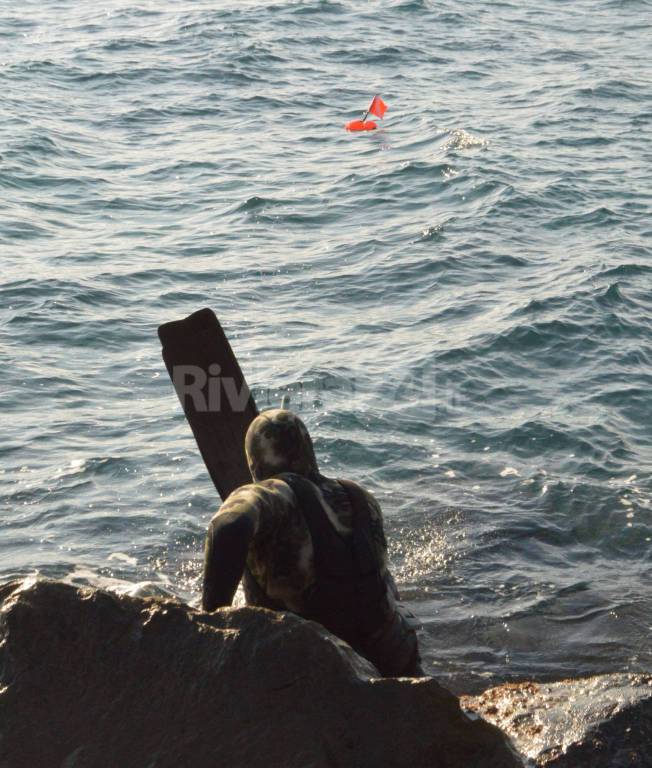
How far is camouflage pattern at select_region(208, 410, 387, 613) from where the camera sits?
4648 mm

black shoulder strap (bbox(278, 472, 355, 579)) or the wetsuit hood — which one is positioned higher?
the wetsuit hood

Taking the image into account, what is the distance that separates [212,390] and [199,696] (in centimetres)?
247

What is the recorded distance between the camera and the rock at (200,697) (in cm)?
416

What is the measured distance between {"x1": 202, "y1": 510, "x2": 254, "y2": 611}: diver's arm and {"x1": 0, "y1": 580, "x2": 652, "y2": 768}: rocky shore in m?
0.11

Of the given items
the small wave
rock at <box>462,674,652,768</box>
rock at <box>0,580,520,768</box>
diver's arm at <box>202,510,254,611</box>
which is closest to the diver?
diver's arm at <box>202,510,254,611</box>

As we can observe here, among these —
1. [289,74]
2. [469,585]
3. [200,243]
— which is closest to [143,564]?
[469,585]

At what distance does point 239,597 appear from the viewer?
6156 mm

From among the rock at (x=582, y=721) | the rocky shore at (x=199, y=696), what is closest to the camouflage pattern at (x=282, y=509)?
the rocky shore at (x=199, y=696)

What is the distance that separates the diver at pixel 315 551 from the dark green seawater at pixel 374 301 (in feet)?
6.37

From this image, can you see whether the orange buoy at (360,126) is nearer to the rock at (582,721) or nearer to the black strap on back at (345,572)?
the rock at (582,721)

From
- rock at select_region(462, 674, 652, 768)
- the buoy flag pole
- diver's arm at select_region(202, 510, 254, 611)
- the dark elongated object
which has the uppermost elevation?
diver's arm at select_region(202, 510, 254, 611)

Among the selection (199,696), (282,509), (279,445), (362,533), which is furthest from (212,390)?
(199,696)

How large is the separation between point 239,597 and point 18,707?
6.08ft

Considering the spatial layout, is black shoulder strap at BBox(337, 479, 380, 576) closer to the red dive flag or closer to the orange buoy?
the orange buoy
